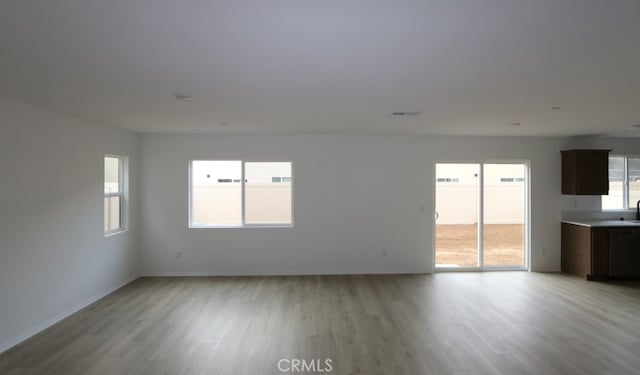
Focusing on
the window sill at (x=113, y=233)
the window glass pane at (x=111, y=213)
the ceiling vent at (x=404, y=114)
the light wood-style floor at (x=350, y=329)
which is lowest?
the light wood-style floor at (x=350, y=329)

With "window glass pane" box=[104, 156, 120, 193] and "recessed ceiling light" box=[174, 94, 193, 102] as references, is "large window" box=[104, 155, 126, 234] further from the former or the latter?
"recessed ceiling light" box=[174, 94, 193, 102]

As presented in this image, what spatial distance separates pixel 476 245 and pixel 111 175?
608 centimetres

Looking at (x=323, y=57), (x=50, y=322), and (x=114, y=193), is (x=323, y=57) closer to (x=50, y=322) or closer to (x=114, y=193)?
(x=50, y=322)

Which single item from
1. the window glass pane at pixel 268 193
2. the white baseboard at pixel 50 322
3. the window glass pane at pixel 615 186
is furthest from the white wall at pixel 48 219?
the window glass pane at pixel 615 186

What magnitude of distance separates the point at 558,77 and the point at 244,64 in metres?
2.35

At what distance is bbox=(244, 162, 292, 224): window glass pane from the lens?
19.3 feet

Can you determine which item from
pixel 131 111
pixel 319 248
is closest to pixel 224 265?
pixel 319 248

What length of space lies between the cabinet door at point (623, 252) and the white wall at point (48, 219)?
7.61m

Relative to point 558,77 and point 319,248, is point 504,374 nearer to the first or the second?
point 558,77

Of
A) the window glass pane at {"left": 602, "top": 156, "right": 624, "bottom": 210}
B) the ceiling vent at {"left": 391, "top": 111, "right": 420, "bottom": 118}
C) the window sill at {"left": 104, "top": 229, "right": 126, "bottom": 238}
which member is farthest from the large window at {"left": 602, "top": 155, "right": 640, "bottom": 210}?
the window sill at {"left": 104, "top": 229, "right": 126, "bottom": 238}

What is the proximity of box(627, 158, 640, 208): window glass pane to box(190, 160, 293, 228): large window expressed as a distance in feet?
20.2

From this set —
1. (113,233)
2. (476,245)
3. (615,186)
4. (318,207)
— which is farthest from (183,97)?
(615,186)

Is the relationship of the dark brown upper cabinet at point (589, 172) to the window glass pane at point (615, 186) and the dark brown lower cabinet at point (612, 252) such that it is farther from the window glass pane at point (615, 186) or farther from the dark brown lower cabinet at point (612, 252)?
the dark brown lower cabinet at point (612, 252)

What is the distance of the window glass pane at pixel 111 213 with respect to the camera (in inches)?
195
